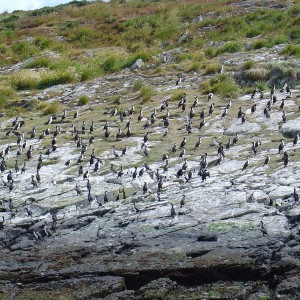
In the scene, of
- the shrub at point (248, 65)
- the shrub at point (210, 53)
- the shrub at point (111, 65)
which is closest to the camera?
the shrub at point (248, 65)

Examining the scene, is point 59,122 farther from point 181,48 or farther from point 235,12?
point 235,12

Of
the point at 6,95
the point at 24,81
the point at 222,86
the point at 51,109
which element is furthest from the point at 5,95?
the point at 222,86

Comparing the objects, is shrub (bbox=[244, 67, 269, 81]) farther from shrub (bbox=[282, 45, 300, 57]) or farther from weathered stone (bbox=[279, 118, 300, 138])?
weathered stone (bbox=[279, 118, 300, 138])

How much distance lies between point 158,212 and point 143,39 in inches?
1238

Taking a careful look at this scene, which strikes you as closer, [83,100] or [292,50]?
[83,100]

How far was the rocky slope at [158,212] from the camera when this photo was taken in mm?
14992

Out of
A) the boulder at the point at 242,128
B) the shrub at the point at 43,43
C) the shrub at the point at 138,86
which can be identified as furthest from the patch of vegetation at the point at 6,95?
the boulder at the point at 242,128

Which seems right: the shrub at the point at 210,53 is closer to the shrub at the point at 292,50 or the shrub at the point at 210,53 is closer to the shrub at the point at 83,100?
the shrub at the point at 292,50

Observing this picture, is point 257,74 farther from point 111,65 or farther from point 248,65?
point 111,65

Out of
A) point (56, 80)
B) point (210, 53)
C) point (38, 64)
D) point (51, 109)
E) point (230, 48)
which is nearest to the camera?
point (51, 109)

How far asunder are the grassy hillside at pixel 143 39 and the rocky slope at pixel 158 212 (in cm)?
666

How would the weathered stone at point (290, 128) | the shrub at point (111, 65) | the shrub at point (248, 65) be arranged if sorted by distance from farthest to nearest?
the shrub at point (111, 65)
the shrub at point (248, 65)
the weathered stone at point (290, 128)

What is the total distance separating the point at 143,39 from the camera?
47875mm

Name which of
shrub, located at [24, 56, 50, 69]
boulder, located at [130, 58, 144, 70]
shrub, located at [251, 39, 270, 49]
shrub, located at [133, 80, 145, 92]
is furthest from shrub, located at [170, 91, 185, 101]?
shrub, located at [24, 56, 50, 69]
